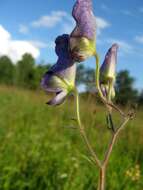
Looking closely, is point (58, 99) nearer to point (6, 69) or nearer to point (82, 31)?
point (82, 31)

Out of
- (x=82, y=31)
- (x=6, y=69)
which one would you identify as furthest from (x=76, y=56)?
(x=6, y=69)

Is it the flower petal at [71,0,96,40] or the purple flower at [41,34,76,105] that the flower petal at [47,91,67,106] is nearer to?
the purple flower at [41,34,76,105]

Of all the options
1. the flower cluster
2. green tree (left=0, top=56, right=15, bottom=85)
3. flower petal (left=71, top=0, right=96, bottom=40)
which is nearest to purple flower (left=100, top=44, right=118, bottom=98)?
the flower cluster

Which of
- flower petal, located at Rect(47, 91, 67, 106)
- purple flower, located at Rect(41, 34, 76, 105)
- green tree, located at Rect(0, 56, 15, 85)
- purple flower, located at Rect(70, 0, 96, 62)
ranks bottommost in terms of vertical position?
flower petal, located at Rect(47, 91, 67, 106)

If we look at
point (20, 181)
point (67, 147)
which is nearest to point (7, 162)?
point (20, 181)

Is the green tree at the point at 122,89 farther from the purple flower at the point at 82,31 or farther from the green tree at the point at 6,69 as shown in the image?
the green tree at the point at 6,69

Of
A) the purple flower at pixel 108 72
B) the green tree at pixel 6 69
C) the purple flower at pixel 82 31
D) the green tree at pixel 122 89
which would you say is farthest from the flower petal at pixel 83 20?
the green tree at pixel 6 69

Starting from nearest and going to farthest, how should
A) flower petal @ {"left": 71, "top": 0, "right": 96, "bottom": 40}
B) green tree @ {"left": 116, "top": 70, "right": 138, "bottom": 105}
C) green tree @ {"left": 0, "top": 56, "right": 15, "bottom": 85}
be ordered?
flower petal @ {"left": 71, "top": 0, "right": 96, "bottom": 40}
green tree @ {"left": 116, "top": 70, "right": 138, "bottom": 105}
green tree @ {"left": 0, "top": 56, "right": 15, "bottom": 85}
